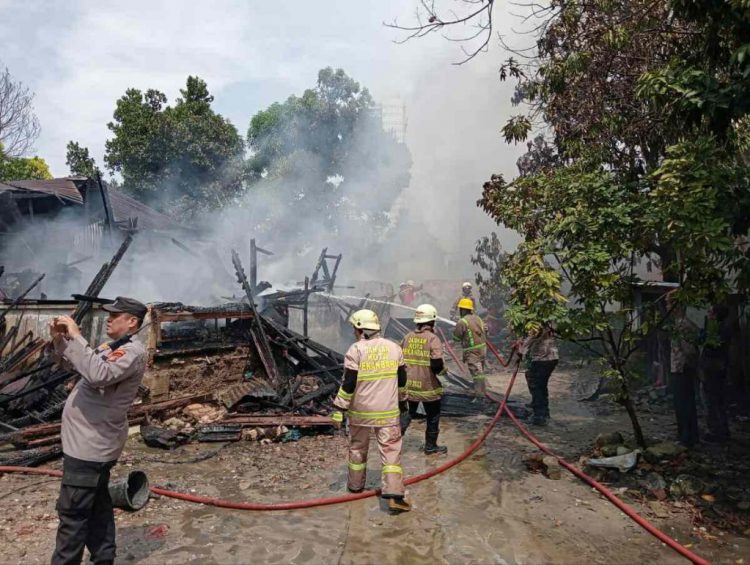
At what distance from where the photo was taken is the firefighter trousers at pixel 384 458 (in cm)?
461

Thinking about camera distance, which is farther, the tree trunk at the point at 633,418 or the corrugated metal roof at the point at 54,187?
the corrugated metal roof at the point at 54,187

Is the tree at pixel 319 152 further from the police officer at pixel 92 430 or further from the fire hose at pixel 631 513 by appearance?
the police officer at pixel 92 430

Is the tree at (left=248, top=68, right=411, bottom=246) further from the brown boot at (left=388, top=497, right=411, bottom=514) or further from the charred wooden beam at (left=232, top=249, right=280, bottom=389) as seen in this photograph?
the brown boot at (left=388, top=497, right=411, bottom=514)

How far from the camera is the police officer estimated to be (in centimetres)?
314

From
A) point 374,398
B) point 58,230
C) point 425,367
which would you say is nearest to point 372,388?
point 374,398

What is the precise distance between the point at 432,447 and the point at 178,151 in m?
20.6

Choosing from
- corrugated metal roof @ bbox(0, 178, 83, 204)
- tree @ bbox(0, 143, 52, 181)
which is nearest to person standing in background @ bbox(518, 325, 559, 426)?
corrugated metal roof @ bbox(0, 178, 83, 204)

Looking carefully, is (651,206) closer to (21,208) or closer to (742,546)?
(742,546)

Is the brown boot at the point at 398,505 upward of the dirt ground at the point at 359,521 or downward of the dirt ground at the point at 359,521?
upward

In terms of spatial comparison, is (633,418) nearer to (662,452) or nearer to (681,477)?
(662,452)

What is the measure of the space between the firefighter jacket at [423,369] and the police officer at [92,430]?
11.4ft

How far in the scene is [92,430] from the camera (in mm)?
3217

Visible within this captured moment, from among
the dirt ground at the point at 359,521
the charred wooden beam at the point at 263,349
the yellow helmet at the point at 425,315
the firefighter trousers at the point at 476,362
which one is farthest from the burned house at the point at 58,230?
the yellow helmet at the point at 425,315

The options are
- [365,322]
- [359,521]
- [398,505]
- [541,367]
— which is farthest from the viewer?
[541,367]
